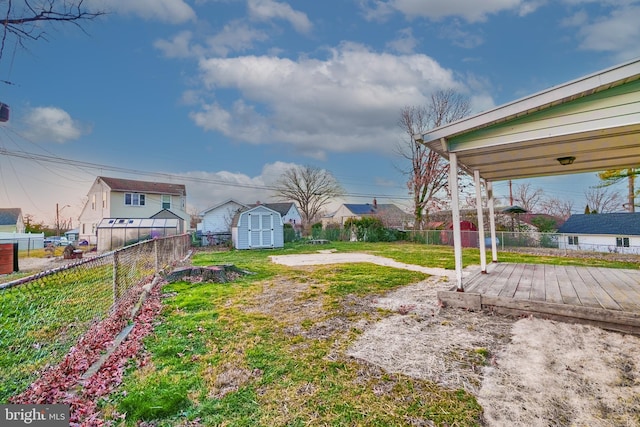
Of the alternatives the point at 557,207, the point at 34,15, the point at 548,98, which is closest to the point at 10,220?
the point at 34,15

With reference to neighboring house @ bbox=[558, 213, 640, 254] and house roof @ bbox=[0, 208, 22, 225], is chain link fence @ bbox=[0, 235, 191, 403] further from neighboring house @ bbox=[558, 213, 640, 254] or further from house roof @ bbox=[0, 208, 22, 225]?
house roof @ bbox=[0, 208, 22, 225]

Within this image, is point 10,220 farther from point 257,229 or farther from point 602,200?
point 602,200

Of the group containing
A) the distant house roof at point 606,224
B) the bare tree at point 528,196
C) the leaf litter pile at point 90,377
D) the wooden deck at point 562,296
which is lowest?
the leaf litter pile at point 90,377

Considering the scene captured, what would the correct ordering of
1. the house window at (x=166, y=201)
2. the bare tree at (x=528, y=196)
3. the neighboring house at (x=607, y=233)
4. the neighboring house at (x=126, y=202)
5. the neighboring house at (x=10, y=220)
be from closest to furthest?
the neighboring house at (x=607, y=233) < the neighboring house at (x=126, y=202) < the neighboring house at (x=10, y=220) < the house window at (x=166, y=201) < the bare tree at (x=528, y=196)

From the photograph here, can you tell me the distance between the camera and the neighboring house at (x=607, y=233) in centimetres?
1708

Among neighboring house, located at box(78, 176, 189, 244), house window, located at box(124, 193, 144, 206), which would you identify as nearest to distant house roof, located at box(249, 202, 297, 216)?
neighboring house, located at box(78, 176, 189, 244)

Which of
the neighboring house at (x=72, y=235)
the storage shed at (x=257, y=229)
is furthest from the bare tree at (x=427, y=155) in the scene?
the neighboring house at (x=72, y=235)

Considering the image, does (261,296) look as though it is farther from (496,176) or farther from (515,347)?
(496,176)

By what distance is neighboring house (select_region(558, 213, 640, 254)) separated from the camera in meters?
17.1

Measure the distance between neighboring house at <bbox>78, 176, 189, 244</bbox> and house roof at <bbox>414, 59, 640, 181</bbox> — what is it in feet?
71.8

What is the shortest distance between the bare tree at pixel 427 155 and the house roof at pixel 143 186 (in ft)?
68.1

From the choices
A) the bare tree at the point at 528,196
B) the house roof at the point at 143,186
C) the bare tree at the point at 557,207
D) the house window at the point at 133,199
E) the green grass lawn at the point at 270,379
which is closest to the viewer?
the green grass lawn at the point at 270,379

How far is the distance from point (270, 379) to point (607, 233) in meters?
24.3

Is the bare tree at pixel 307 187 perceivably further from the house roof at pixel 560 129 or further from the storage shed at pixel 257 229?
the house roof at pixel 560 129
